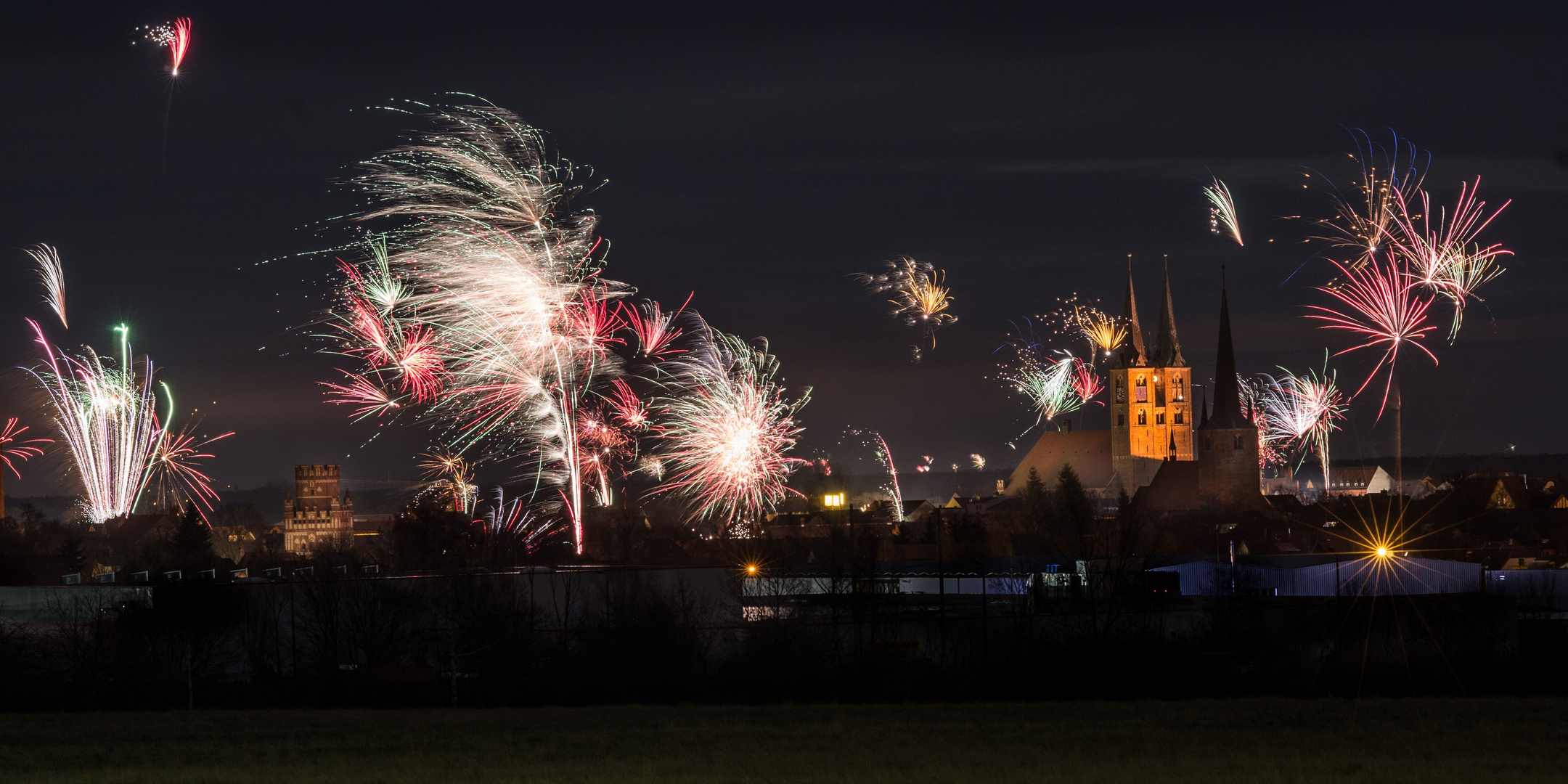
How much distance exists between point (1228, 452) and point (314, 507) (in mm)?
101207

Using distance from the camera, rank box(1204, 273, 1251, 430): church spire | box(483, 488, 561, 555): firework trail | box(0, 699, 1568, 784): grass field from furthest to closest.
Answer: box(1204, 273, 1251, 430): church spire
box(483, 488, 561, 555): firework trail
box(0, 699, 1568, 784): grass field

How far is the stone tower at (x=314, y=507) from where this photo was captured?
559 feet

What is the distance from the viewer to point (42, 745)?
115 ft

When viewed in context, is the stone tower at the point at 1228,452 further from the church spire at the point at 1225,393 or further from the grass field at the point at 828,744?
the grass field at the point at 828,744

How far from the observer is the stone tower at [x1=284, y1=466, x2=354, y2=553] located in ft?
559

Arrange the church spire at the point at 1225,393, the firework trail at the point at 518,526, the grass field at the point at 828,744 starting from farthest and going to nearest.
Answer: the church spire at the point at 1225,393 < the firework trail at the point at 518,526 < the grass field at the point at 828,744

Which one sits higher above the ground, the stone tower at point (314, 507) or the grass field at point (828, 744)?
the stone tower at point (314, 507)

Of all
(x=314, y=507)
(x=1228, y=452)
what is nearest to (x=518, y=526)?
(x=314, y=507)

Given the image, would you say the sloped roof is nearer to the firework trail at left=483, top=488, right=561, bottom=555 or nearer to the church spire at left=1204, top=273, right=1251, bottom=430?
the church spire at left=1204, top=273, right=1251, bottom=430

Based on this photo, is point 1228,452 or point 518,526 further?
point 1228,452

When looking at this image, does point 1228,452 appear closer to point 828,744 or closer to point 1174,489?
point 1174,489

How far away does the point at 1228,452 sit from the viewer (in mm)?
171125

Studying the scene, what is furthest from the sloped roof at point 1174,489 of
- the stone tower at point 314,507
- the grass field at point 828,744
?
the grass field at point 828,744

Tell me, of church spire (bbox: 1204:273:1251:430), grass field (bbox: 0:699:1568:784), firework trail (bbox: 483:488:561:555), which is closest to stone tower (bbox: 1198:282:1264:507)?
church spire (bbox: 1204:273:1251:430)
